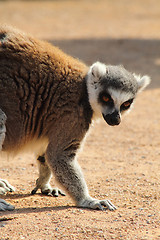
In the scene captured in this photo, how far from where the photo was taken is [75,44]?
18.3 metres

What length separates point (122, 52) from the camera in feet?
57.3

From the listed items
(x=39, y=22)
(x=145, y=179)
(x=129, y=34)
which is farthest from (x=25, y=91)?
(x=39, y=22)

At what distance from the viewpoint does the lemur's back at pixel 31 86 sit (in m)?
5.82

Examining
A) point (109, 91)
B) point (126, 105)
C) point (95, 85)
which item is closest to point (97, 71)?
point (95, 85)

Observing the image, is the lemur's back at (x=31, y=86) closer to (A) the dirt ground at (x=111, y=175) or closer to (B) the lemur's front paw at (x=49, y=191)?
(B) the lemur's front paw at (x=49, y=191)

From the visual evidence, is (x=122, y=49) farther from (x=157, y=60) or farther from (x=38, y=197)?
(x=38, y=197)

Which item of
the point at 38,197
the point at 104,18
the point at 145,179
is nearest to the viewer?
the point at 38,197

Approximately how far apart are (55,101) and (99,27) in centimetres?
1672

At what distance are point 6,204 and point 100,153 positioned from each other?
3.09m

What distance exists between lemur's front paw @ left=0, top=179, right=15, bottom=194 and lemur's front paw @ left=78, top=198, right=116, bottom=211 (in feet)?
4.28

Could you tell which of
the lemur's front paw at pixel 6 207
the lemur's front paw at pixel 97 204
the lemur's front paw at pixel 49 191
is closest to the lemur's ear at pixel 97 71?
the lemur's front paw at pixel 97 204

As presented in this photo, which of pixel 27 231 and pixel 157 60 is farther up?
pixel 157 60

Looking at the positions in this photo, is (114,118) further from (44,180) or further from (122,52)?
(122,52)

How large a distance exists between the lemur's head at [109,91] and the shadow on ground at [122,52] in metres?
8.37
